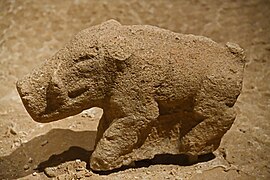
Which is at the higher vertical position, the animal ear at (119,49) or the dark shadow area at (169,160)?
the animal ear at (119,49)

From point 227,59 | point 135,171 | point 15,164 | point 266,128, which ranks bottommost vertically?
point 15,164

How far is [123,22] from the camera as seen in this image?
332cm

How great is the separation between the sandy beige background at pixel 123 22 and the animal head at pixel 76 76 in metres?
0.35

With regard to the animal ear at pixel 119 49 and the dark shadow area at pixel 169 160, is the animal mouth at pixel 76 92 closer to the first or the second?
the animal ear at pixel 119 49

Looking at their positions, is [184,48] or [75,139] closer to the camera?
[184,48]

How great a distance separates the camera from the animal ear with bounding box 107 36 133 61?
1.93 m

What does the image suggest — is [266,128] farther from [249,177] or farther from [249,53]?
[249,53]

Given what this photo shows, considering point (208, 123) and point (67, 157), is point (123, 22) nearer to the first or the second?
point (67, 157)

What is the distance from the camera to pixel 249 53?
9.95 feet

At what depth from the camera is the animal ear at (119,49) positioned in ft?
6.34

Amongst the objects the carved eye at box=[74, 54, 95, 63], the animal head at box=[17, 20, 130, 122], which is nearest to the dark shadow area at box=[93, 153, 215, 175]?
the animal head at box=[17, 20, 130, 122]

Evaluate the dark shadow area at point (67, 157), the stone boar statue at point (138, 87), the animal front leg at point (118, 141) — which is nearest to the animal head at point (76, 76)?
the stone boar statue at point (138, 87)

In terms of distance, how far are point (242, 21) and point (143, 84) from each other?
4.82 ft

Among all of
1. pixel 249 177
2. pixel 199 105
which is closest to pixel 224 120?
pixel 199 105
